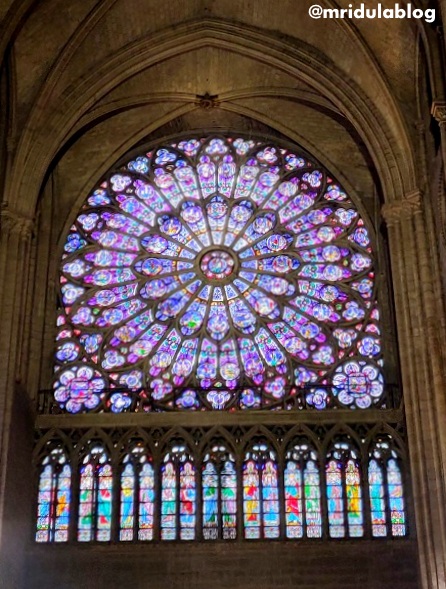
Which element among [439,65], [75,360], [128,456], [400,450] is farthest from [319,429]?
[439,65]

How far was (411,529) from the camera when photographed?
16141mm

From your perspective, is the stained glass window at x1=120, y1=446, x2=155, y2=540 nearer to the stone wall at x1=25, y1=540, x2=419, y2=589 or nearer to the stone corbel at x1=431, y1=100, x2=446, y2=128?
the stone wall at x1=25, y1=540, x2=419, y2=589

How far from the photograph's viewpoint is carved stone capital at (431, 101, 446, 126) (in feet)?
45.8

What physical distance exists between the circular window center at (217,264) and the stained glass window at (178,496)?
10.7ft

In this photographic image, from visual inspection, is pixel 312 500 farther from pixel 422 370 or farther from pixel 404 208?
pixel 404 208

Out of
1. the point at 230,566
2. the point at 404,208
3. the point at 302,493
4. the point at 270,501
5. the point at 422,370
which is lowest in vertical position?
the point at 230,566

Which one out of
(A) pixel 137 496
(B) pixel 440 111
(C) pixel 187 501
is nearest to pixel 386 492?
(C) pixel 187 501

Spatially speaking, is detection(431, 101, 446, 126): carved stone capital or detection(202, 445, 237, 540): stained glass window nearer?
detection(431, 101, 446, 126): carved stone capital

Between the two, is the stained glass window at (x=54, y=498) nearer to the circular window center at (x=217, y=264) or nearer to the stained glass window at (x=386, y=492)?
the circular window center at (x=217, y=264)

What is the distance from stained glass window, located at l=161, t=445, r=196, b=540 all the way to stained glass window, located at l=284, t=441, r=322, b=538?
138cm

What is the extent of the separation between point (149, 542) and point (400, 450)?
3878 mm

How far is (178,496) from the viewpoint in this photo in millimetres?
16578

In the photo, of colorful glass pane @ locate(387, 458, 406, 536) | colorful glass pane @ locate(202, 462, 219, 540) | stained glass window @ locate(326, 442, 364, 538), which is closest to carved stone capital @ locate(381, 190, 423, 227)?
stained glass window @ locate(326, 442, 364, 538)

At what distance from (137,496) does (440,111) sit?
699 centimetres
